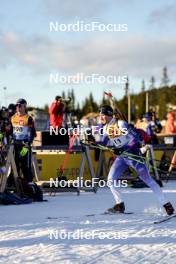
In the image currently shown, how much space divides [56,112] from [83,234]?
8.37 meters

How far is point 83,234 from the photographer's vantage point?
7.38 metres

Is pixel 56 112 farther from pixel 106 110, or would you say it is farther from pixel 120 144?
pixel 120 144

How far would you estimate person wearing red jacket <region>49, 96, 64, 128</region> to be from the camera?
A: 1555 centimetres

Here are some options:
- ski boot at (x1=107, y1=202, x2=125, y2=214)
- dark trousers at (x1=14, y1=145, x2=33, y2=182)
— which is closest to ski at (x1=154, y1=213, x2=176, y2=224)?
ski boot at (x1=107, y1=202, x2=125, y2=214)

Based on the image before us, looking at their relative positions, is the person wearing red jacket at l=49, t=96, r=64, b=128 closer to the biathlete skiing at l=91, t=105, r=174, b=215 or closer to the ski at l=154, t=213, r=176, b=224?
the biathlete skiing at l=91, t=105, r=174, b=215

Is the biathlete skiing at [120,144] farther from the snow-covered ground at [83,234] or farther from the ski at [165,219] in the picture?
the ski at [165,219]

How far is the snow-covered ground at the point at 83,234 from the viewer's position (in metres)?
6.05

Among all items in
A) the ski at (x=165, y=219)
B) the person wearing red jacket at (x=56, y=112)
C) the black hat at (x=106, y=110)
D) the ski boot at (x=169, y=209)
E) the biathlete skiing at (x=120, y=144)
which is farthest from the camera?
the person wearing red jacket at (x=56, y=112)

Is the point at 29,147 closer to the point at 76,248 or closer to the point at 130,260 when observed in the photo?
the point at 76,248

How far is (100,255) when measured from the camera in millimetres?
6117

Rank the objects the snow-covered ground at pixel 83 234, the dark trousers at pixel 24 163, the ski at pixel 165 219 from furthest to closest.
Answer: the dark trousers at pixel 24 163, the ski at pixel 165 219, the snow-covered ground at pixel 83 234

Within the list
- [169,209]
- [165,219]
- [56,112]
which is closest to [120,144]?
[169,209]

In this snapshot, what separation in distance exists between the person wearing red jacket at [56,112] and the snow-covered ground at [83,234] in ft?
15.4

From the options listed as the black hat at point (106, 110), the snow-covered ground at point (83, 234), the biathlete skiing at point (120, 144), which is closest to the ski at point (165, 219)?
the snow-covered ground at point (83, 234)
